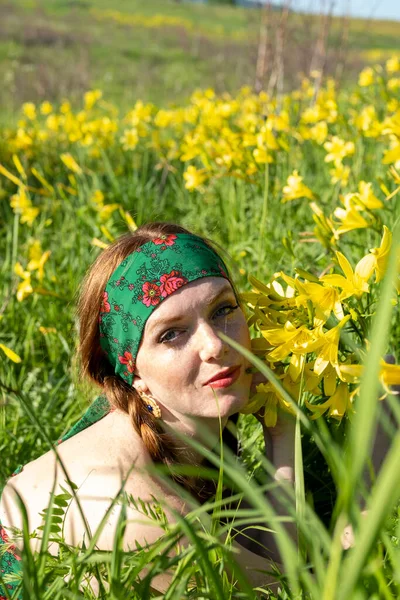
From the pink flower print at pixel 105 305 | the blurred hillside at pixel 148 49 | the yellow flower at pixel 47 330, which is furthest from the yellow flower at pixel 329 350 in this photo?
the blurred hillside at pixel 148 49

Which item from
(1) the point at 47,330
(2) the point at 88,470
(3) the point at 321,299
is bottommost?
(1) the point at 47,330

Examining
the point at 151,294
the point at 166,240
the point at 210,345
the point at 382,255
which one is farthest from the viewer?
the point at 166,240

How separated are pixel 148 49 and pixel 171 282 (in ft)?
87.8

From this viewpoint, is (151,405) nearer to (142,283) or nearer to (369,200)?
(142,283)

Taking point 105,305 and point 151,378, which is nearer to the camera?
point 151,378

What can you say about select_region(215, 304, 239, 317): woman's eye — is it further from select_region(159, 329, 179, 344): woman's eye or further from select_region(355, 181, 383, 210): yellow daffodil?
select_region(355, 181, 383, 210): yellow daffodil

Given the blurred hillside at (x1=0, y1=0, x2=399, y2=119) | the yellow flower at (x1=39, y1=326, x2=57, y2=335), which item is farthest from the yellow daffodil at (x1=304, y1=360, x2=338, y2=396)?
the blurred hillside at (x1=0, y1=0, x2=399, y2=119)

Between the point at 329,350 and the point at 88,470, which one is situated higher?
the point at 329,350

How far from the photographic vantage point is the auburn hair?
177 cm

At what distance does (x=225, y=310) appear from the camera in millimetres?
1789

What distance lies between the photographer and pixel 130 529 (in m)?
1.55

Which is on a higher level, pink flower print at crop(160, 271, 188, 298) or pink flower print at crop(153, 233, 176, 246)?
pink flower print at crop(153, 233, 176, 246)

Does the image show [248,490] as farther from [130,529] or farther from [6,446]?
[6,446]

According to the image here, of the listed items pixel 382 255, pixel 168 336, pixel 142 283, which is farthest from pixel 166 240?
pixel 382 255
